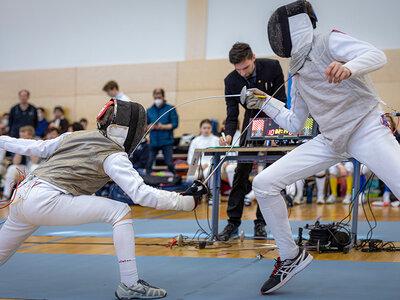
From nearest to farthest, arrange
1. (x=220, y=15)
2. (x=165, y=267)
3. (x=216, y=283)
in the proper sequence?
(x=216, y=283) < (x=165, y=267) < (x=220, y=15)

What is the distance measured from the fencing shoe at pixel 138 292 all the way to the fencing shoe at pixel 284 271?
0.49 meters

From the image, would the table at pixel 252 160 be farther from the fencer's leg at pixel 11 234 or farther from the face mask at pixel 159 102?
the face mask at pixel 159 102

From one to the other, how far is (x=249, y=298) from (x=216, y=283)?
325 mm

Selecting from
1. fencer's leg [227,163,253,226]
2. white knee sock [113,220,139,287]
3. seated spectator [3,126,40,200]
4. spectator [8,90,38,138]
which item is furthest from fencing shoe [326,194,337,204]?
spectator [8,90,38,138]

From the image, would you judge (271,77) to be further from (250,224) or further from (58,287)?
(58,287)

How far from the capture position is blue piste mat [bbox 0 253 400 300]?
2.24 meters

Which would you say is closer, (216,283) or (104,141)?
(104,141)

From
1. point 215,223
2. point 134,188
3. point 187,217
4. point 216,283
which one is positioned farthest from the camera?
point 187,217

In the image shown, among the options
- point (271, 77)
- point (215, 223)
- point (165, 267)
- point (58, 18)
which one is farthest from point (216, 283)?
point (58, 18)

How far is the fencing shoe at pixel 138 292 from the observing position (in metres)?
2.18

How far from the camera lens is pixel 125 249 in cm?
218

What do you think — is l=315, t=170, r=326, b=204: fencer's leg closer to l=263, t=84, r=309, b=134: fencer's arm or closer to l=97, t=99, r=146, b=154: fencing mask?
l=263, t=84, r=309, b=134: fencer's arm

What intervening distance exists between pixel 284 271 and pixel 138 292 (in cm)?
Answer: 69

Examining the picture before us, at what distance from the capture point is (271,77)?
12.8 feet
